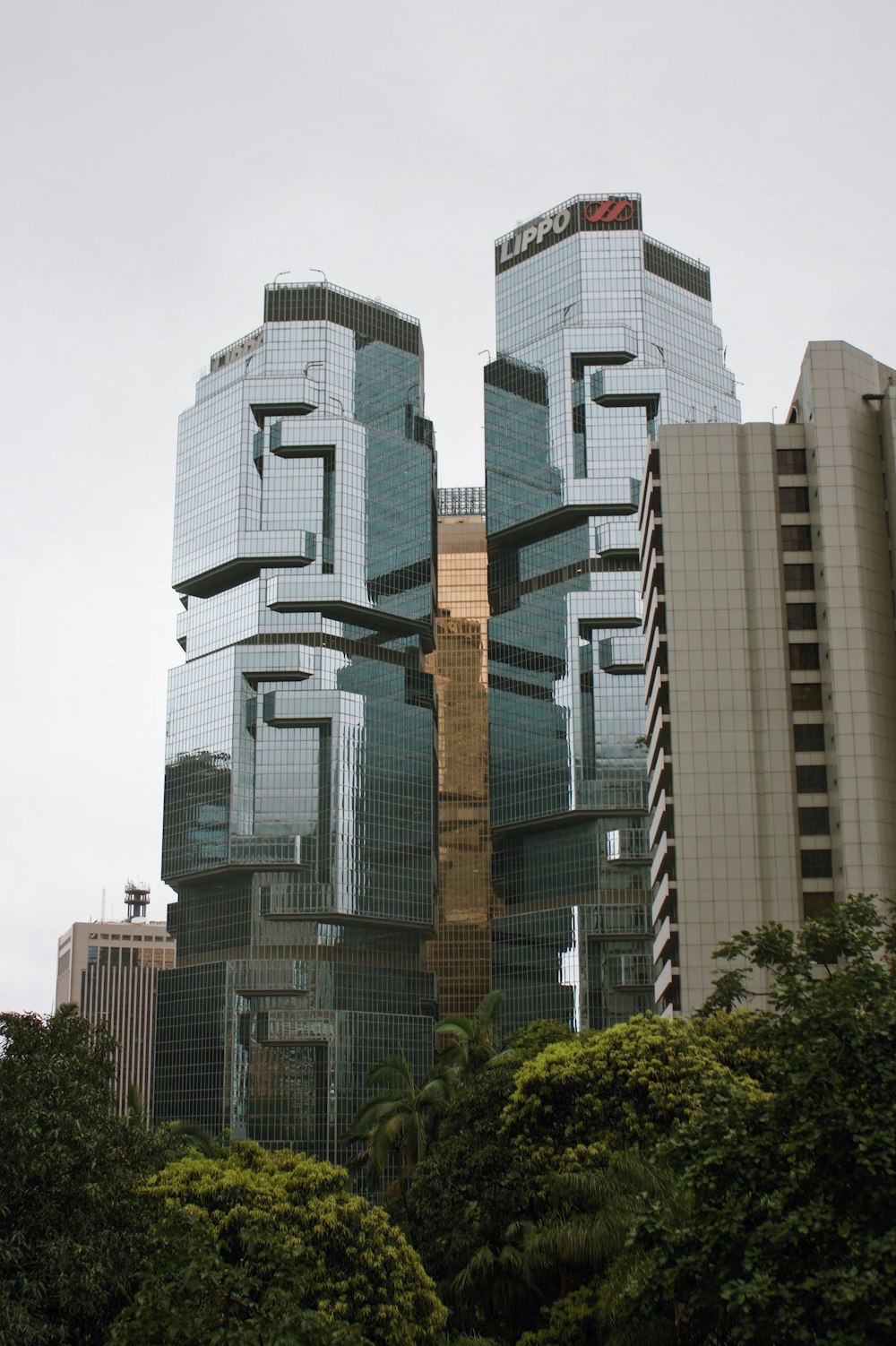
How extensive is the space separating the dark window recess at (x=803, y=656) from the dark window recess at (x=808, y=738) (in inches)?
144

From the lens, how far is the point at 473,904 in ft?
595

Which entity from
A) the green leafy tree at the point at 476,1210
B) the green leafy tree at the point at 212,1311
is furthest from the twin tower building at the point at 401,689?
the green leafy tree at the point at 212,1311

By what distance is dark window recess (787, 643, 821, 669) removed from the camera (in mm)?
99062

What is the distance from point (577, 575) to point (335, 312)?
38833 millimetres

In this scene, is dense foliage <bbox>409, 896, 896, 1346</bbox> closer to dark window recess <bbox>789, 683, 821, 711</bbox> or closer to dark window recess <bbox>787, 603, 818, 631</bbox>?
dark window recess <bbox>789, 683, 821, 711</bbox>

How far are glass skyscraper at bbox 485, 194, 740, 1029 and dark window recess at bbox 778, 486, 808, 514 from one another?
59.8 m

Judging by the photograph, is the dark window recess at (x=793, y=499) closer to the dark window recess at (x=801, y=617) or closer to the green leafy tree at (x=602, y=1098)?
the dark window recess at (x=801, y=617)

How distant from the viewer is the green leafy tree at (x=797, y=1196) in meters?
31.8

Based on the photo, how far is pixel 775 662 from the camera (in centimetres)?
9888

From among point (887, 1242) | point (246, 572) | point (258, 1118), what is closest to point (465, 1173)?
point (887, 1242)

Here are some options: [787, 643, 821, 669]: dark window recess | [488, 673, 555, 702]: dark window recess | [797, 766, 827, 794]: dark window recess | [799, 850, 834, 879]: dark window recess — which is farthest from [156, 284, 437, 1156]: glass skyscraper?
[787, 643, 821, 669]: dark window recess

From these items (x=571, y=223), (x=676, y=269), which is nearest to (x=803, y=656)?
(x=676, y=269)

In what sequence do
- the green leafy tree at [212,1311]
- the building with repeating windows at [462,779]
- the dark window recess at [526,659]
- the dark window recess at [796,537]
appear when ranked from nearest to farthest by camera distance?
the green leafy tree at [212,1311], the dark window recess at [796,537], the dark window recess at [526,659], the building with repeating windows at [462,779]

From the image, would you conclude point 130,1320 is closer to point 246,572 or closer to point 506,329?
point 246,572
